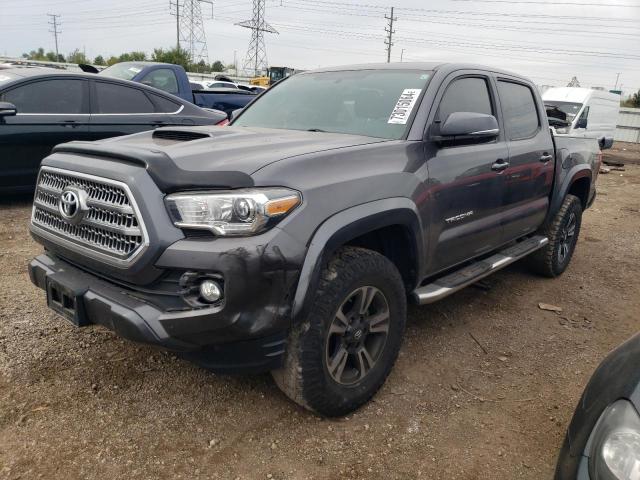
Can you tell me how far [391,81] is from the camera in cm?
340

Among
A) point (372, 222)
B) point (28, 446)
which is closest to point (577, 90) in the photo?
point (372, 222)

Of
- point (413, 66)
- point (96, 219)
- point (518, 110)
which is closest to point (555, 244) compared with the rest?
point (518, 110)

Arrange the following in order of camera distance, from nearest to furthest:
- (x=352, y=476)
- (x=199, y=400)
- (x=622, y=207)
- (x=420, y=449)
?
1. (x=352, y=476)
2. (x=420, y=449)
3. (x=199, y=400)
4. (x=622, y=207)

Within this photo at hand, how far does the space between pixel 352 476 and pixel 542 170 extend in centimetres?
313

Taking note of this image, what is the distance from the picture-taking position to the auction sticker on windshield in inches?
122

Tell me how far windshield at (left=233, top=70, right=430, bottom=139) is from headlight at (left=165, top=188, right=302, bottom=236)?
117 cm

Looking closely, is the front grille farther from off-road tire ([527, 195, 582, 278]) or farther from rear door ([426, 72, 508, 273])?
off-road tire ([527, 195, 582, 278])

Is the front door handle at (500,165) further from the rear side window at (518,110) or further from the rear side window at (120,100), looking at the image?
the rear side window at (120,100)

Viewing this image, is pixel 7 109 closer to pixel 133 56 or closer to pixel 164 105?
pixel 164 105

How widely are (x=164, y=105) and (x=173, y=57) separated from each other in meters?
47.2

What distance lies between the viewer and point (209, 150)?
2428 mm

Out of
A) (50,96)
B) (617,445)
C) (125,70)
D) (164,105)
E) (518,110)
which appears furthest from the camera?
(125,70)

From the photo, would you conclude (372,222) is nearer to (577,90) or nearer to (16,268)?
(16,268)

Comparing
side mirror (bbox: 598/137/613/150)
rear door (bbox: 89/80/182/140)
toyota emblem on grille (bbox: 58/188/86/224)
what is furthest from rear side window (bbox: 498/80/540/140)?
side mirror (bbox: 598/137/613/150)
